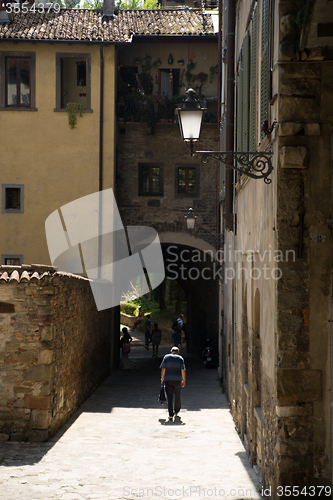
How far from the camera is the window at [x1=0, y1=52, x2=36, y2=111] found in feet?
55.4

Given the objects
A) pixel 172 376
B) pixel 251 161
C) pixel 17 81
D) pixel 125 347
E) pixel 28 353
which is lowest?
pixel 125 347

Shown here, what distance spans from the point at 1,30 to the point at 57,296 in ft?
37.1

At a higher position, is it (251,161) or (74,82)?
(74,82)

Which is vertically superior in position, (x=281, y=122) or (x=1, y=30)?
(x=1, y=30)

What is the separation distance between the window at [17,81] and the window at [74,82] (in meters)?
0.81

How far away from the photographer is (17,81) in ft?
55.9

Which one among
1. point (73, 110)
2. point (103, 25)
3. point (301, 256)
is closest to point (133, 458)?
point (301, 256)

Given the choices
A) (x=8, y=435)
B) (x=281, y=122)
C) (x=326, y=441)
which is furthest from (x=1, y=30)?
(x=326, y=441)

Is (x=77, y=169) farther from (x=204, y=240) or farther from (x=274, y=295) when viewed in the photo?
(x=274, y=295)

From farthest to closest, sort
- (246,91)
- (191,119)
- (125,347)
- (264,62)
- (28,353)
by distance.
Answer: (125,347)
(28,353)
(246,91)
(191,119)
(264,62)

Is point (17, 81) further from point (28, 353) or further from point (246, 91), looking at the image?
point (28, 353)

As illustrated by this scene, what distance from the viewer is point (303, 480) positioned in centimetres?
503

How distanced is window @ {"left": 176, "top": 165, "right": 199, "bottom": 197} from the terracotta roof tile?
405cm

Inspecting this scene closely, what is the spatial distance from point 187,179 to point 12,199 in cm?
539
